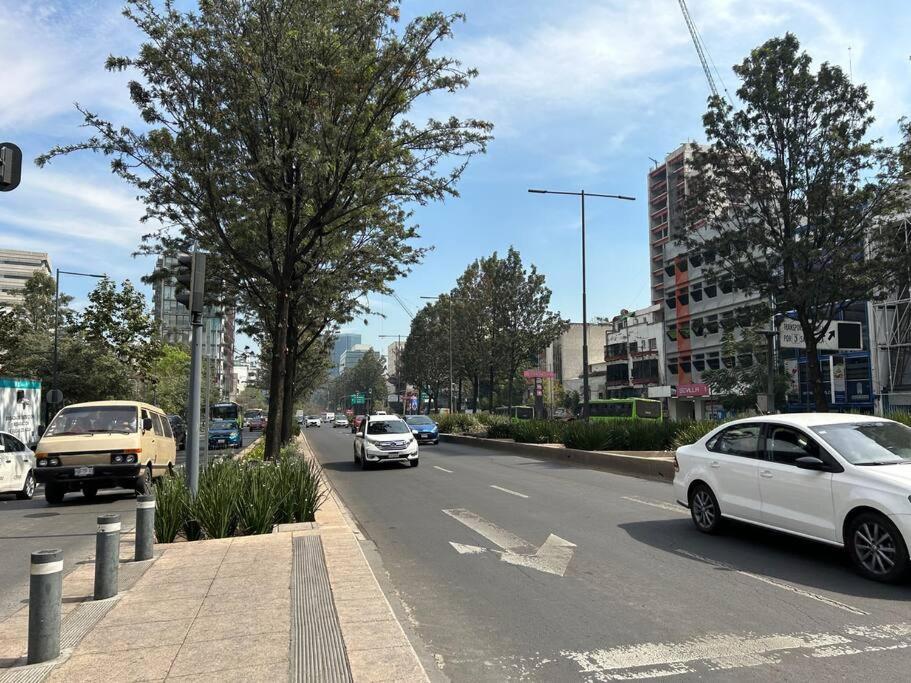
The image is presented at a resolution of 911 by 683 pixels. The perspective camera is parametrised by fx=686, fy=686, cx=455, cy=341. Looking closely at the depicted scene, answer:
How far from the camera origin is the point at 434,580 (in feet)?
23.0

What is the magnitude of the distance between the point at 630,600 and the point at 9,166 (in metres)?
8.35

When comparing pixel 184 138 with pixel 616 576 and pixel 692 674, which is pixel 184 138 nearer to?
pixel 616 576

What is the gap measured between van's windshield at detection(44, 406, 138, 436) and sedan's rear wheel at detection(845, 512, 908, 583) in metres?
12.5

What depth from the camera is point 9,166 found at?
8.11m

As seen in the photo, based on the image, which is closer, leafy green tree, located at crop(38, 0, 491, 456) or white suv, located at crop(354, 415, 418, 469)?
leafy green tree, located at crop(38, 0, 491, 456)

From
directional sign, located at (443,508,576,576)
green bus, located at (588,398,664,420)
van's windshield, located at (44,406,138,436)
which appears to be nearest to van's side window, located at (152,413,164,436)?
van's windshield, located at (44,406,138,436)

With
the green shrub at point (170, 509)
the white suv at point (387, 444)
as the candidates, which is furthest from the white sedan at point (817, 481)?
the white suv at point (387, 444)

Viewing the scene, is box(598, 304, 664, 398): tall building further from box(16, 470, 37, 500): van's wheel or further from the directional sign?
the directional sign

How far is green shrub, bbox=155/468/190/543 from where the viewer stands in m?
8.45

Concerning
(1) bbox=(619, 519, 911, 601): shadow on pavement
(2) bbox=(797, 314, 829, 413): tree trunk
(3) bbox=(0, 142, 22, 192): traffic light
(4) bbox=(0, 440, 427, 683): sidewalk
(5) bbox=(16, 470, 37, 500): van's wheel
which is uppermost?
(3) bbox=(0, 142, 22, 192): traffic light

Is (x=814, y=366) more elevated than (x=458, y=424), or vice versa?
(x=814, y=366)

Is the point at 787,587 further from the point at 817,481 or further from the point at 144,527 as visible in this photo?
the point at 144,527

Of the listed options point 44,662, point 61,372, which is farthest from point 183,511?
point 61,372

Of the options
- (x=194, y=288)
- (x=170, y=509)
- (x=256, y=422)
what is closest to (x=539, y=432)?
(x=194, y=288)
